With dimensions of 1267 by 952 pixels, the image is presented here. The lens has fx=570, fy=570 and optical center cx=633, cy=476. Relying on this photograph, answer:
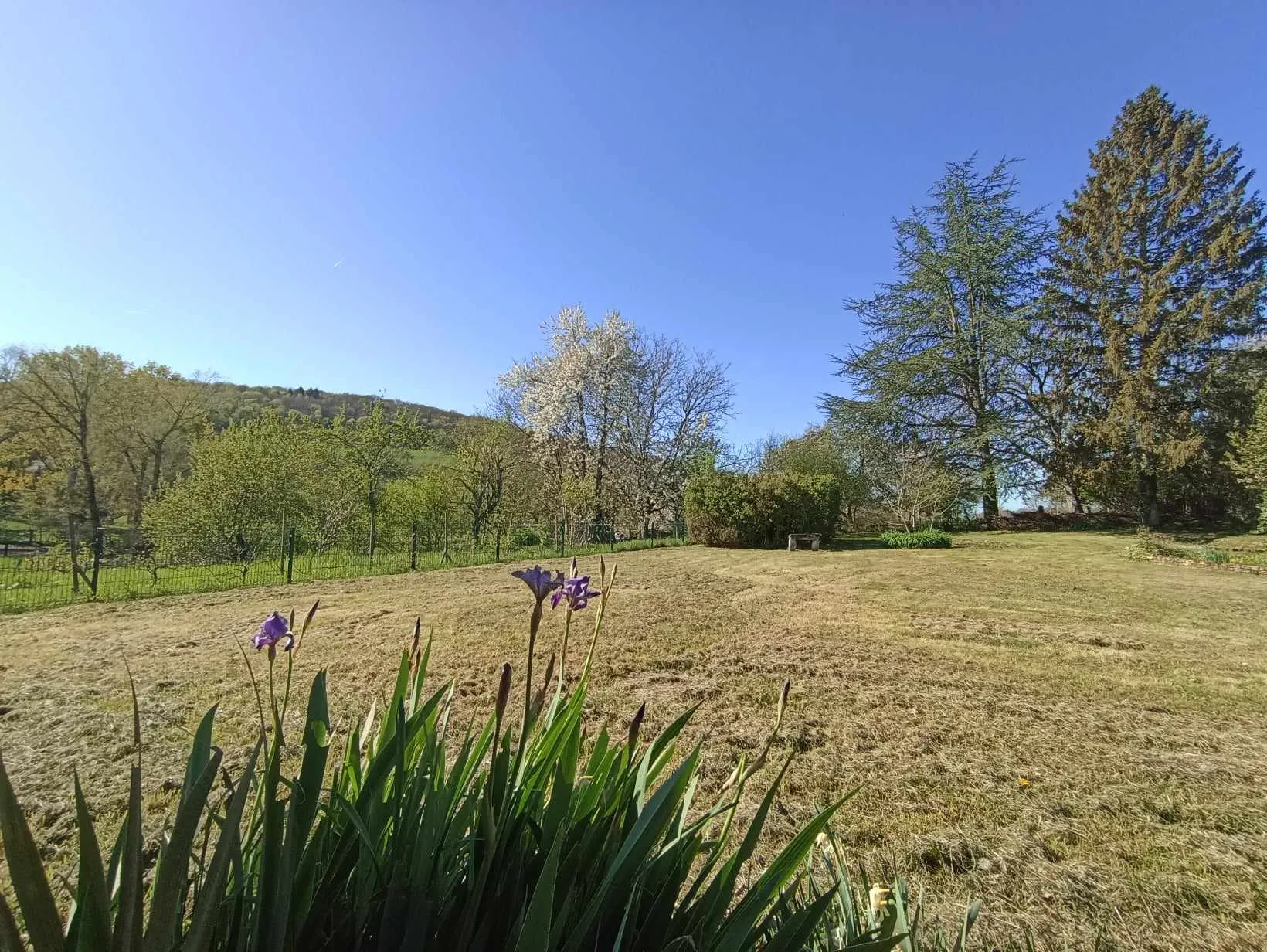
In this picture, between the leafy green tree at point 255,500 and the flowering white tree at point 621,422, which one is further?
the flowering white tree at point 621,422

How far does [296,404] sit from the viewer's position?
40219 mm

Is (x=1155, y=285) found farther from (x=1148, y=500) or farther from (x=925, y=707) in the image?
(x=925, y=707)

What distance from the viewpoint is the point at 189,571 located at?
1098 cm

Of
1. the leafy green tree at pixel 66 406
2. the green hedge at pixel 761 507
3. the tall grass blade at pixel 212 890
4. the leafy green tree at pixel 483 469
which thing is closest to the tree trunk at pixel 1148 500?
the green hedge at pixel 761 507

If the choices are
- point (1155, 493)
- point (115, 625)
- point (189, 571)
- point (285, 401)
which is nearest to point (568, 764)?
point (115, 625)

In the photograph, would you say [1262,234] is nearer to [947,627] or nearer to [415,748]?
[947,627]

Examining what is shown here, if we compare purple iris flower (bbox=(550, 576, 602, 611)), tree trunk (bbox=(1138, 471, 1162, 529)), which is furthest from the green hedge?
purple iris flower (bbox=(550, 576, 602, 611))

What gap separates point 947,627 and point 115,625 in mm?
9161

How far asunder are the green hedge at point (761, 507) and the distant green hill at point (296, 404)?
342 inches

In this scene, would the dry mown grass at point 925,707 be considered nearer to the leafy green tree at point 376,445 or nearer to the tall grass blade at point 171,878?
the tall grass blade at point 171,878

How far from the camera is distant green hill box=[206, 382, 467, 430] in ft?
76.8

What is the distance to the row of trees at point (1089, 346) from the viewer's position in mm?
18219

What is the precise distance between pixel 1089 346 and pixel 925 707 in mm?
22344

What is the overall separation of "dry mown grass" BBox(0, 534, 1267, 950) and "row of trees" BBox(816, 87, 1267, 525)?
12.8m
